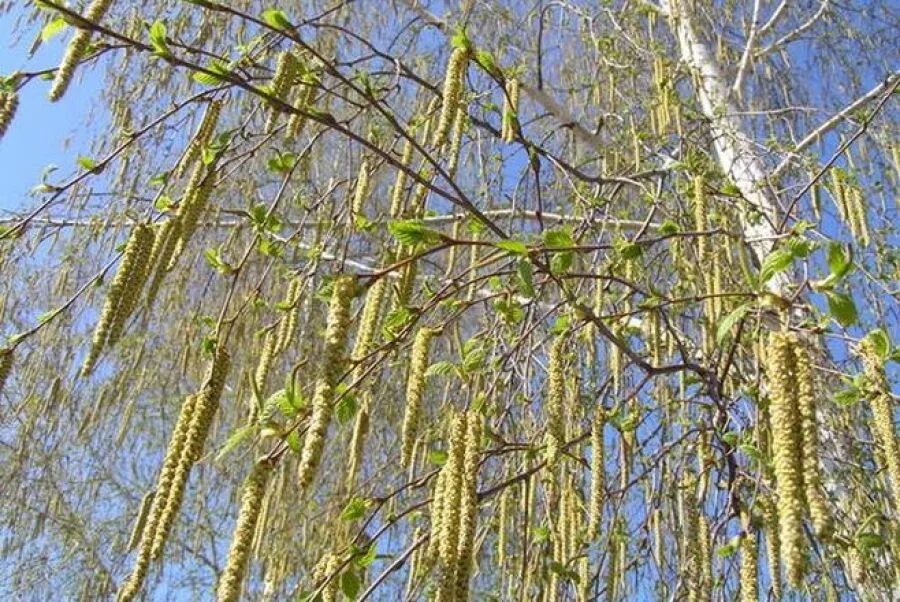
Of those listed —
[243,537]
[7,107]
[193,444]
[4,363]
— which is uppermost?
[7,107]

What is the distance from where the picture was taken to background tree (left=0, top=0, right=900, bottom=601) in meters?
1.21

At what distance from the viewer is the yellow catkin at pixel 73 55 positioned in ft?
4.11

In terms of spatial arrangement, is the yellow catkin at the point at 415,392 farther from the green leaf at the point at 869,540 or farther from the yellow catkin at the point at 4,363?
the green leaf at the point at 869,540

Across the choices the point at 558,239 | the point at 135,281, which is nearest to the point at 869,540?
the point at 558,239

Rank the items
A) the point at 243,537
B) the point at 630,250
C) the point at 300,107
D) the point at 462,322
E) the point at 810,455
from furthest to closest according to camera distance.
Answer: the point at 462,322 < the point at 300,107 < the point at 630,250 < the point at 243,537 < the point at 810,455

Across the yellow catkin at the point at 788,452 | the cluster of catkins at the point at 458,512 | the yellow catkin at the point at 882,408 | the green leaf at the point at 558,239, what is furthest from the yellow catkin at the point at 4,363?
the yellow catkin at the point at 882,408

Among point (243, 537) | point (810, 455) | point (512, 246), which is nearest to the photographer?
point (810, 455)

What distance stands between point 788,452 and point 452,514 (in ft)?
1.30

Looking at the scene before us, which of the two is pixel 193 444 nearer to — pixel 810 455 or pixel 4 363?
pixel 4 363

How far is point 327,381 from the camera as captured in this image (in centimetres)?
98

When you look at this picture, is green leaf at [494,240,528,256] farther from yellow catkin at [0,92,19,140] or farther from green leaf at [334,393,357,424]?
yellow catkin at [0,92,19,140]

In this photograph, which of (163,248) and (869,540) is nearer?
(163,248)

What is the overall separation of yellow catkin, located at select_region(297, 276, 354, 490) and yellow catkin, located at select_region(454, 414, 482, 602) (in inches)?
8.6

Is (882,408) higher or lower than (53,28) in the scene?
lower
